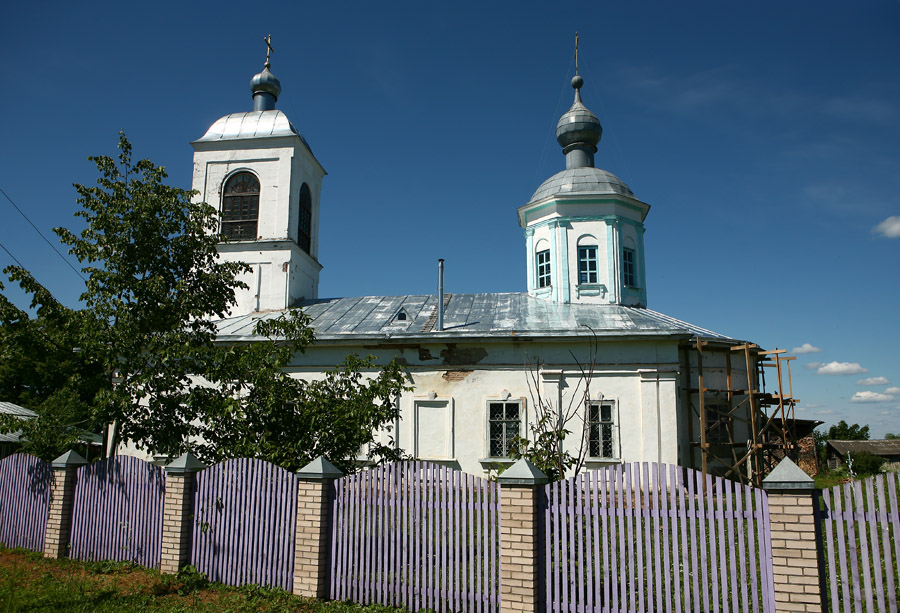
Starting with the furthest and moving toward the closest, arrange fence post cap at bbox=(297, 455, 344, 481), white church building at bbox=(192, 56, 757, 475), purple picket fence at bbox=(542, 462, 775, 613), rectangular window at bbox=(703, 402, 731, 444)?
1. rectangular window at bbox=(703, 402, 731, 444)
2. white church building at bbox=(192, 56, 757, 475)
3. fence post cap at bbox=(297, 455, 344, 481)
4. purple picket fence at bbox=(542, 462, 775, 613)

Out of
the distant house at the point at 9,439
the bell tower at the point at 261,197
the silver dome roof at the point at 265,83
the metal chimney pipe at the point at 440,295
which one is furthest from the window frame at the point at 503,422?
the distant house at the point at 9,439

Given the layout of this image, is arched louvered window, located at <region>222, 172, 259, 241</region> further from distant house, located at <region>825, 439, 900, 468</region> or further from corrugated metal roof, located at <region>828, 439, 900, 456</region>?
corrugated metal roof, located at <region>828, 439, 900, 456</region>

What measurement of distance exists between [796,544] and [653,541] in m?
1.24

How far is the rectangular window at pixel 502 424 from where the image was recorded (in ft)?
45.7

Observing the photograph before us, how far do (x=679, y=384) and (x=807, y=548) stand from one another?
9407 mm

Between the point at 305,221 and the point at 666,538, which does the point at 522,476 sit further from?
the point at 305,221

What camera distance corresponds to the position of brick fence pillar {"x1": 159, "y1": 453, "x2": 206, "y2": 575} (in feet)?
26.1

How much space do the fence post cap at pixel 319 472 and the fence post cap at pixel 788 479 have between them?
465cm

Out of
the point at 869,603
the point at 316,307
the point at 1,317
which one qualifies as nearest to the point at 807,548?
the point at 869,603

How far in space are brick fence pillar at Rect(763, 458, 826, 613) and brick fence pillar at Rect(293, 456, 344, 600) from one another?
4.70m

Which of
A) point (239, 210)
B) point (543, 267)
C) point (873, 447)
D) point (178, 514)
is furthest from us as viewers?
point (873, 447)

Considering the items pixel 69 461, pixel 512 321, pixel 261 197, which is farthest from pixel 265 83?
pixel 69 461

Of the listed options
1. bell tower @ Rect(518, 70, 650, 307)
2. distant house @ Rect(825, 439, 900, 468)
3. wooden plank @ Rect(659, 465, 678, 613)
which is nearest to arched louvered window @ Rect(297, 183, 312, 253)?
bell tower @ Rect(518, 70, 650, 307)

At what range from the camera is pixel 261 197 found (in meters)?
18.3
